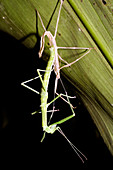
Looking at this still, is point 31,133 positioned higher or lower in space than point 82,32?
lower

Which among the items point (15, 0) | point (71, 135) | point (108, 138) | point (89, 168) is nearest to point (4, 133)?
point (71, 135)

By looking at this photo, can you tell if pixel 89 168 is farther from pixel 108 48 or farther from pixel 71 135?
pixel 108 48

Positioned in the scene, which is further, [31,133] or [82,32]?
[31,133]

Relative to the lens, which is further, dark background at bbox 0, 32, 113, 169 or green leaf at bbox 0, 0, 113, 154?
dark background at bbox 0, 32, 113, 169
